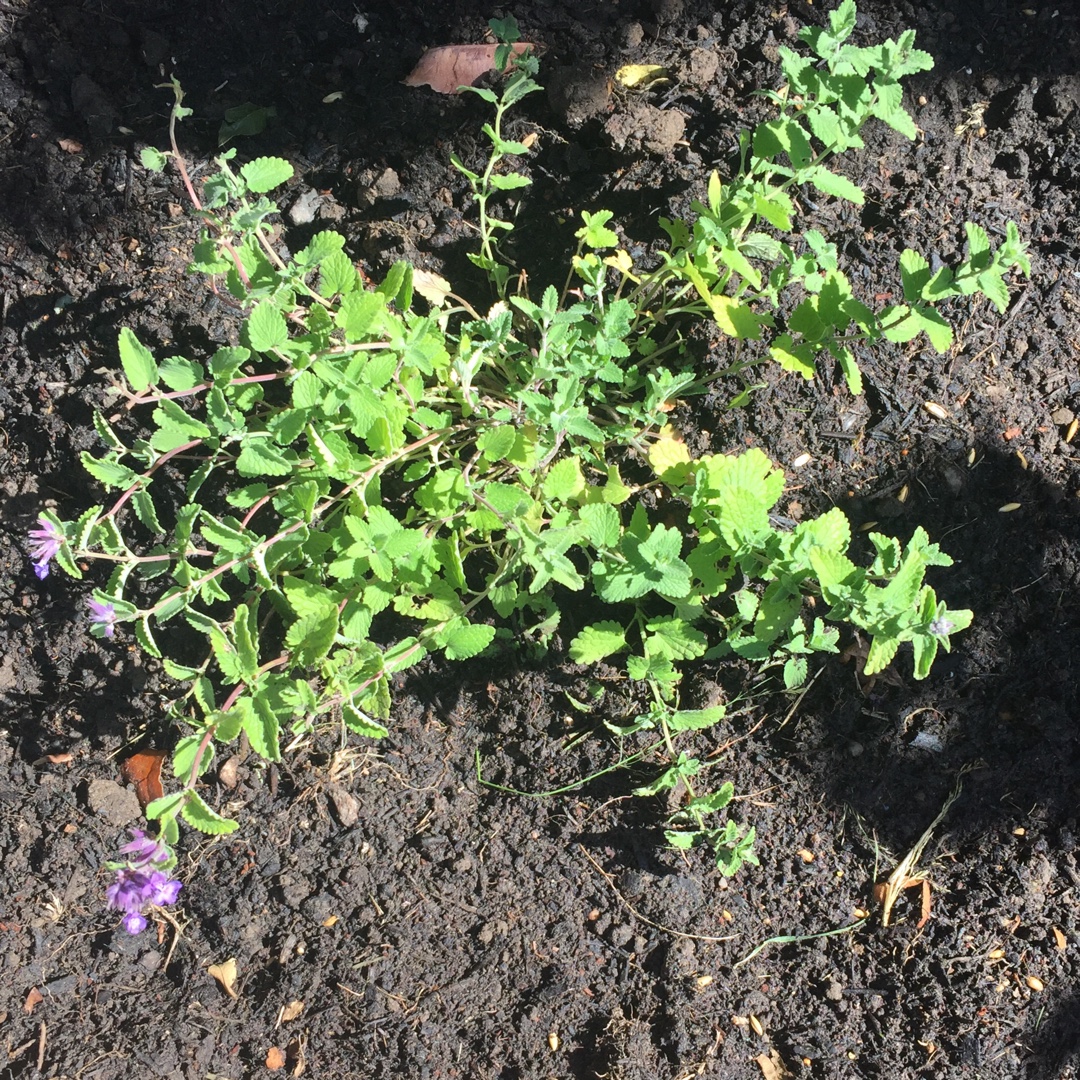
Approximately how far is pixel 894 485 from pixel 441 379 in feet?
3.46

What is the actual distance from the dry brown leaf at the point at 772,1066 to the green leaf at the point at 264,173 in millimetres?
1980

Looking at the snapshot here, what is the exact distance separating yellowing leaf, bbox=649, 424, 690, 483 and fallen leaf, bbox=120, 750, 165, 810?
1.30 m

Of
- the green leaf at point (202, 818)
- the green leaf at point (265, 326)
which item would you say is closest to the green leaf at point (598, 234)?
the green leaf at point (265, 326)

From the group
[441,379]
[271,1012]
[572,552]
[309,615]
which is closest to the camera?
[309,615]

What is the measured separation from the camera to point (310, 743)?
213cm

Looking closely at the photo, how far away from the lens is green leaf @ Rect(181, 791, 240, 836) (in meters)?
1.47

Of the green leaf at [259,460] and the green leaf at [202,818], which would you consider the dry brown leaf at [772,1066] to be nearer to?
the green leaf at [202,818]

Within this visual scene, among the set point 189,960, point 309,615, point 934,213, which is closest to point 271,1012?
point 189,960

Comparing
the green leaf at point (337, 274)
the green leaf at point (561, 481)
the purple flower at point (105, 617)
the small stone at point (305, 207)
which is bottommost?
the purple flower at point (105, 617)

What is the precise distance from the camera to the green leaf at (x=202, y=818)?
4.81 feet

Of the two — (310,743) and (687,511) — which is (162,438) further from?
(687,511)

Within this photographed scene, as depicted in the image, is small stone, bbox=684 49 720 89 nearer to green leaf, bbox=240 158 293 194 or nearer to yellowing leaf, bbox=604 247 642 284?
yellowing leaf, bbox=604 247 642 284

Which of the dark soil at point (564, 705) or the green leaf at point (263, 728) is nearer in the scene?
the green leaf at point (263, 728)

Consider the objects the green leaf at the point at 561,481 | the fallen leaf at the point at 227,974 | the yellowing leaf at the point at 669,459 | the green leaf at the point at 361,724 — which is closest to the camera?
the green leaf at the point at 361,724
